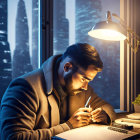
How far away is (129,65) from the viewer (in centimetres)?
221

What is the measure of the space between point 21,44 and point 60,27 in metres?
0.43

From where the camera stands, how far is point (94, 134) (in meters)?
1.00

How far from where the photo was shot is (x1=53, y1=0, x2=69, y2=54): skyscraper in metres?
1.85

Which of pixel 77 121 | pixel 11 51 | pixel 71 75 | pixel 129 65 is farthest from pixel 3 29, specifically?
pixel 129 65

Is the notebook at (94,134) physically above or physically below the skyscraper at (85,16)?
below

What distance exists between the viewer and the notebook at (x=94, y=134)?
37.0 inches

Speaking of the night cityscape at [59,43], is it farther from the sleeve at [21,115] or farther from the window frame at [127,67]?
A: the sleeve at [21,115]

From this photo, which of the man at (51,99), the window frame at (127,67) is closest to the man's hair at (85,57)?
the man at (51,99)

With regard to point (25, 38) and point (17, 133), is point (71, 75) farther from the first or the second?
point (25, 38)

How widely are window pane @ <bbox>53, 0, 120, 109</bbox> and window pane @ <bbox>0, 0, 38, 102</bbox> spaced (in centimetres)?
21

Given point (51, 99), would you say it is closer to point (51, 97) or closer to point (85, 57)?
point (51, 97)

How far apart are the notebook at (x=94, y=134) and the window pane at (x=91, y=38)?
924 millimetres

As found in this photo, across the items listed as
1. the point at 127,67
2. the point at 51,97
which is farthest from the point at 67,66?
the point at 127,67

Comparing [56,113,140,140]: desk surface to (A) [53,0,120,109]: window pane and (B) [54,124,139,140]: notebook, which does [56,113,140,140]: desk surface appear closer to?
(B) [54,124,139,140]: notebook
